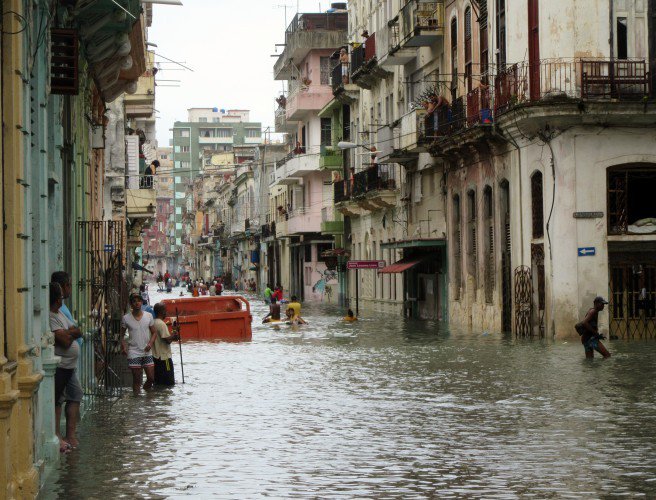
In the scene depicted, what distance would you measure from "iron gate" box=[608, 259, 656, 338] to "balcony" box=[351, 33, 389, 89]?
21.7m

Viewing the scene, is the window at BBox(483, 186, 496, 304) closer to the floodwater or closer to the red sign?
the floodwater

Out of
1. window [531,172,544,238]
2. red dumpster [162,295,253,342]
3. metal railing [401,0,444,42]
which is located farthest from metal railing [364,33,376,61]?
window [531,172,544,238]

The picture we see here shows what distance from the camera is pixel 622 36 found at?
32.0 meters

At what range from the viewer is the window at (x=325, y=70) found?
7469 cm

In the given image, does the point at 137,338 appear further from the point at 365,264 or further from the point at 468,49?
the point at 365,264

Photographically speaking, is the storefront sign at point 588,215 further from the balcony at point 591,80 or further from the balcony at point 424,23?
the balcony at point 424,23

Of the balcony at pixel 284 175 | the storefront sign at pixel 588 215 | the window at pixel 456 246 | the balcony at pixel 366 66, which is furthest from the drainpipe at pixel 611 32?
the balcony at pixel 284 175

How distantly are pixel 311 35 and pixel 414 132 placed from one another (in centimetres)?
3161

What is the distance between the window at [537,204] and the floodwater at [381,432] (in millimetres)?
7180

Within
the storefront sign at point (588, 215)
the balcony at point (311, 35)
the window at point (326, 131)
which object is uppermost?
the balcony at point (311, 35)

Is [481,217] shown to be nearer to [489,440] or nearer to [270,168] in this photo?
[489,440]

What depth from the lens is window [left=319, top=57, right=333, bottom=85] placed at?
245 ft

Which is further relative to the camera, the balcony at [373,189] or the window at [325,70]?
the window at [325,70]

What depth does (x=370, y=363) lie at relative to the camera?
25984 mm
